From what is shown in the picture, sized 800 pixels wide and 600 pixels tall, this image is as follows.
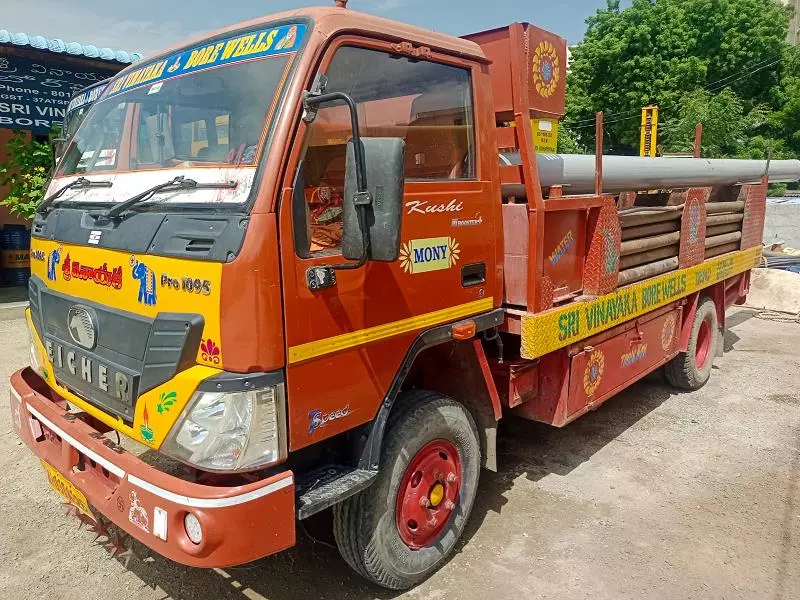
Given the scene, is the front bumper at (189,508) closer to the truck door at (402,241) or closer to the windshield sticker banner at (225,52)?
the truck door at (402,241)

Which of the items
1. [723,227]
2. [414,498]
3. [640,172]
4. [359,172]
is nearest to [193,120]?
[359,172]

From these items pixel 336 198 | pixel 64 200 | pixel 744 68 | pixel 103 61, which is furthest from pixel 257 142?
pixel 744 68

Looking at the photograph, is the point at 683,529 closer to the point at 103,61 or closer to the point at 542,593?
the point at 542,593

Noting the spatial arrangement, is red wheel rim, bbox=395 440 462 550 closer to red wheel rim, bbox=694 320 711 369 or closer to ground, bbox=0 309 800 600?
ground, bbox=0 309 800 600

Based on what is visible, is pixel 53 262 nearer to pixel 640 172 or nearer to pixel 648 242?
pixel 648 242

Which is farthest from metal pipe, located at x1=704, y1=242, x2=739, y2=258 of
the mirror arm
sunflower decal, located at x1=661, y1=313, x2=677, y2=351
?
the mirror arm

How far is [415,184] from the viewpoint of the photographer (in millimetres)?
2586

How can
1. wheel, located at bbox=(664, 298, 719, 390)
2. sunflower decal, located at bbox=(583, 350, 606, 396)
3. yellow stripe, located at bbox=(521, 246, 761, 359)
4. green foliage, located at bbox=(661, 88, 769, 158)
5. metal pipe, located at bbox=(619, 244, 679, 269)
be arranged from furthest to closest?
green foliage, located at bbox=(661, 88, 769, 158)
wheel, located at bbox=(664, 298, 719, 390)
metal pipe, located at bbox=(619, 244, 679, 269)
sunflower decal, located at bbox=(583, 350, 606, 396)
yellow stripe, located at bbox=(521, 246, 761, 359)

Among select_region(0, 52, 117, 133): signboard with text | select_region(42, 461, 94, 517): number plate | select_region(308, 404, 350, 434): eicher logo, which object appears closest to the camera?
select_region(308, 404, 350, 434): eicher logo

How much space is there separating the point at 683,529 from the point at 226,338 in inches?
110

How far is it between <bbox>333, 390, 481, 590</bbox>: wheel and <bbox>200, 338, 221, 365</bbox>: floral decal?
919 millimetres

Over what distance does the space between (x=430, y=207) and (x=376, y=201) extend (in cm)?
64

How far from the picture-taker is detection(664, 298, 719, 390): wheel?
5.54 meters

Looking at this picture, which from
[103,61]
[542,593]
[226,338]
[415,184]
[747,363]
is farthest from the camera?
[103,61]
